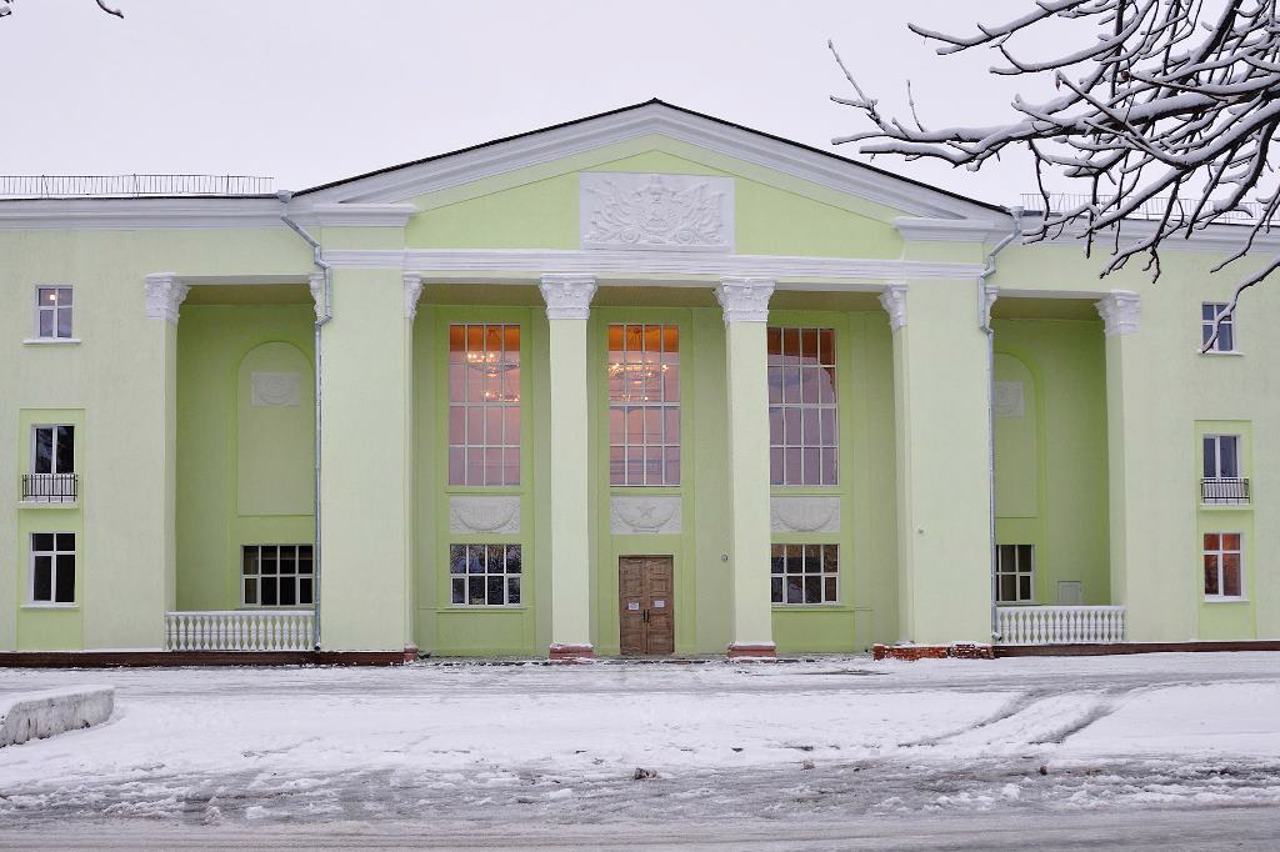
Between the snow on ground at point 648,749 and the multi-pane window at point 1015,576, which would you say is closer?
the snow on ground at point 648,749

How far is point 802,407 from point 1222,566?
905cm

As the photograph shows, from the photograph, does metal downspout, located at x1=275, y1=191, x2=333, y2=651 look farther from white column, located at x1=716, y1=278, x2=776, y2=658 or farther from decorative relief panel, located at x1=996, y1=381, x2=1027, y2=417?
decorative relief panel, located at x1=996, y1=381, x2=1027, y2=417

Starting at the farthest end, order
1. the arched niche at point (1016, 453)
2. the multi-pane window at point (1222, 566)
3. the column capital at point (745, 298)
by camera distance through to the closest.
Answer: the arched niche at point (1016, 453), the multi-pane window at point (1222, 566), the column capital at point (745, 298)

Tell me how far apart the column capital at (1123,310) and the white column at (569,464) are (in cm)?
1050

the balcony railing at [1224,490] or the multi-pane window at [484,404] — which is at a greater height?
the multi-pane window at [484,404]

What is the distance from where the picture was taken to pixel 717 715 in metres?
18.5

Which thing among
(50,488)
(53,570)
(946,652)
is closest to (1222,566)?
(946,652)

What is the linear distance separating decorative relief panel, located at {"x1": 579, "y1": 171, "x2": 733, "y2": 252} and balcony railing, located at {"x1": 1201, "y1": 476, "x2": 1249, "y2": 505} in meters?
10.9

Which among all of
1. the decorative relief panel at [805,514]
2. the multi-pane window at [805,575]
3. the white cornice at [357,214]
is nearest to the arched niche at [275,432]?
the white cornice at [357,214]

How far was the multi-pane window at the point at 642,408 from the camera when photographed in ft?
103

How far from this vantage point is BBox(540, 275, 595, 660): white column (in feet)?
92.4

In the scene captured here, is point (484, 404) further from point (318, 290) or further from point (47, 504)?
point (47, 504)

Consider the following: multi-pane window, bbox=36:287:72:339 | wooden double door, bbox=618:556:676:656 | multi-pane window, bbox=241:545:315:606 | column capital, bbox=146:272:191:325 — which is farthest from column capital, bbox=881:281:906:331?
multi-pane window, bbox=36:287:72:339

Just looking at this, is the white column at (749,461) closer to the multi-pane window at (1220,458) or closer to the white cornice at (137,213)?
the white cornice at (137,213)
